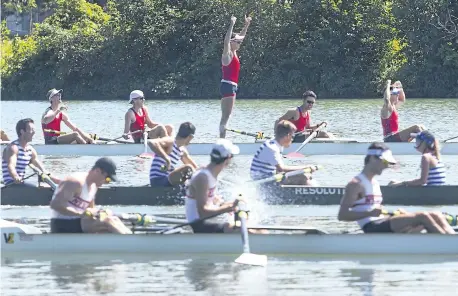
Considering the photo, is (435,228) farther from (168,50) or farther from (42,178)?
(168,50)

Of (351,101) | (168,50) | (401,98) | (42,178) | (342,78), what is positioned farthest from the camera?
(168,50)

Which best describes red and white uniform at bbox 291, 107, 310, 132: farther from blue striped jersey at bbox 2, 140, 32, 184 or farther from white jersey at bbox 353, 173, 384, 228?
white jersey at bbox 353, 173, 384, 228

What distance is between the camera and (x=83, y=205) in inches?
502

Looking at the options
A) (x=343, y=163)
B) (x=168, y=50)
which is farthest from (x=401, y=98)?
(x=168, y=50)

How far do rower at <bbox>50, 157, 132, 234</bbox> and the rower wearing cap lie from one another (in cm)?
84

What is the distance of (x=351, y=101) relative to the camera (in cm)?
4453

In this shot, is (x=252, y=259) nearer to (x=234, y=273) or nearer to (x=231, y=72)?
(x=234, y=273)

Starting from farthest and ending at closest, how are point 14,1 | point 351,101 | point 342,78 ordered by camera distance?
point 14,1, point 342,78, point 351,101

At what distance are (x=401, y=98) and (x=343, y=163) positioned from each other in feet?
5.36

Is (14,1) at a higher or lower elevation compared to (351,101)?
higher

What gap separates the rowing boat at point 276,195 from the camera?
15750 millimetres

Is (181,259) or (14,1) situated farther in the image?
(14,1)

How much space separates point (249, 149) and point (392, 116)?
9.36 ft

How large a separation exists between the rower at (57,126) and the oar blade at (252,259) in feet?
36.0
